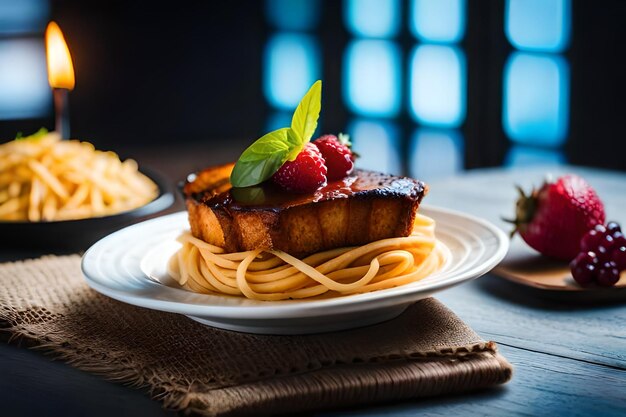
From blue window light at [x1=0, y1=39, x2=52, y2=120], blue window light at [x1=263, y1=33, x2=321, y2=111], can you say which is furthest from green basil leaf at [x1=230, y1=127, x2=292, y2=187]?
blue window light at [x1=263, y1=33, x2=321, y2=111]

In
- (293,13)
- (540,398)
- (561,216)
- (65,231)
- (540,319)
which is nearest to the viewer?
(540,398)

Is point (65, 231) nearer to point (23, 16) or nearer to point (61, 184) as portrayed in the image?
point (61, 184)

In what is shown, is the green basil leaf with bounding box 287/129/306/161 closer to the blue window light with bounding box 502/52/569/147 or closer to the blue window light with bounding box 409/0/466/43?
the blue window light with bounding box 502/52/569/147

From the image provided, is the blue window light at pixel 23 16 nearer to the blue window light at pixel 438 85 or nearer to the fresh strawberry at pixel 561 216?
the blue window light at pixel 438 85

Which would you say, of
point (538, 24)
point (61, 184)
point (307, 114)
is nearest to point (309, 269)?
point (307, 114)

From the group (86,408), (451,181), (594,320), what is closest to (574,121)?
(451,181)

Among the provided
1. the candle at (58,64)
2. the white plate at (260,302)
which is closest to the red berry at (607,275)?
the white plate at (260,302)
